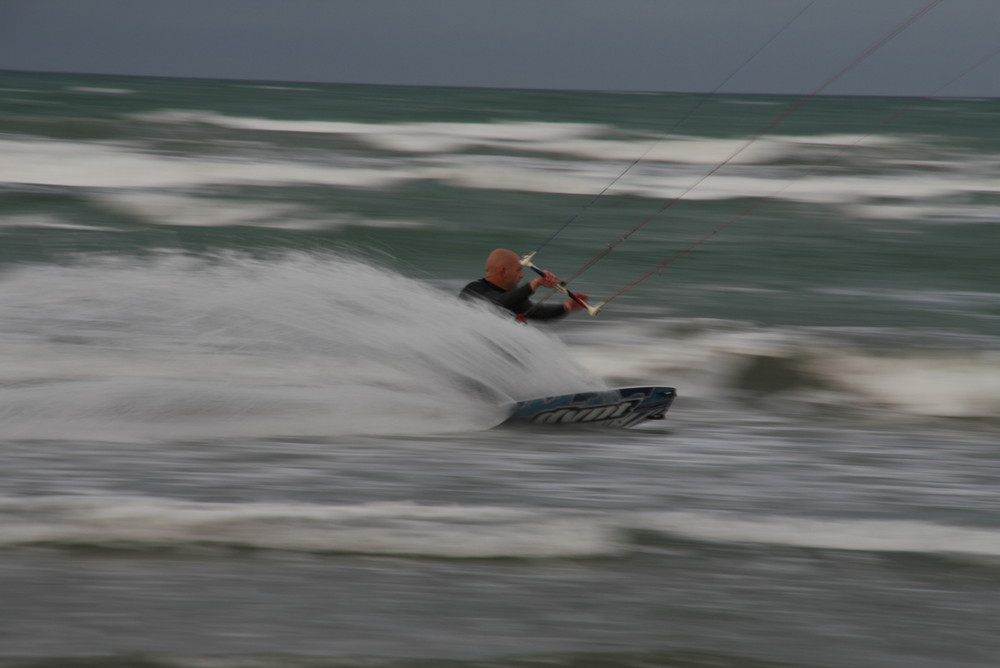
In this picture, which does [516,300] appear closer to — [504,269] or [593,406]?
[504,269]

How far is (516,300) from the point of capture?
7.28m

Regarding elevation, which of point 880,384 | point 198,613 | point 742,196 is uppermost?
point 742,196

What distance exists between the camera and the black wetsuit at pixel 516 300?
7273mm

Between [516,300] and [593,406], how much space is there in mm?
751

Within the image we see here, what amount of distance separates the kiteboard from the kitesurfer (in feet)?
1.62

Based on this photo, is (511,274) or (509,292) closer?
(509,292)

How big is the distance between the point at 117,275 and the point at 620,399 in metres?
3.92

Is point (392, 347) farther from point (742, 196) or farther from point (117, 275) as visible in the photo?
point (742, 196)

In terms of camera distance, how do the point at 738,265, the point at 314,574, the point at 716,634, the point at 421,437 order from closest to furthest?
the point at 716,634 → the point at 314,574 → the point at 421,437 → the point at 738,265

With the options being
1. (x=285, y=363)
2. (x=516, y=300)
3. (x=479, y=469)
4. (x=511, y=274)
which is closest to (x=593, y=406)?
(x=516, y=300)

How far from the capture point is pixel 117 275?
29.6 ft

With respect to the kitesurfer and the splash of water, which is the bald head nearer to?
the kitesurfer

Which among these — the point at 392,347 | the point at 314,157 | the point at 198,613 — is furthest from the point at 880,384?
the point at 314,157

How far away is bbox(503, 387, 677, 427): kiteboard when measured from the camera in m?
7.24
